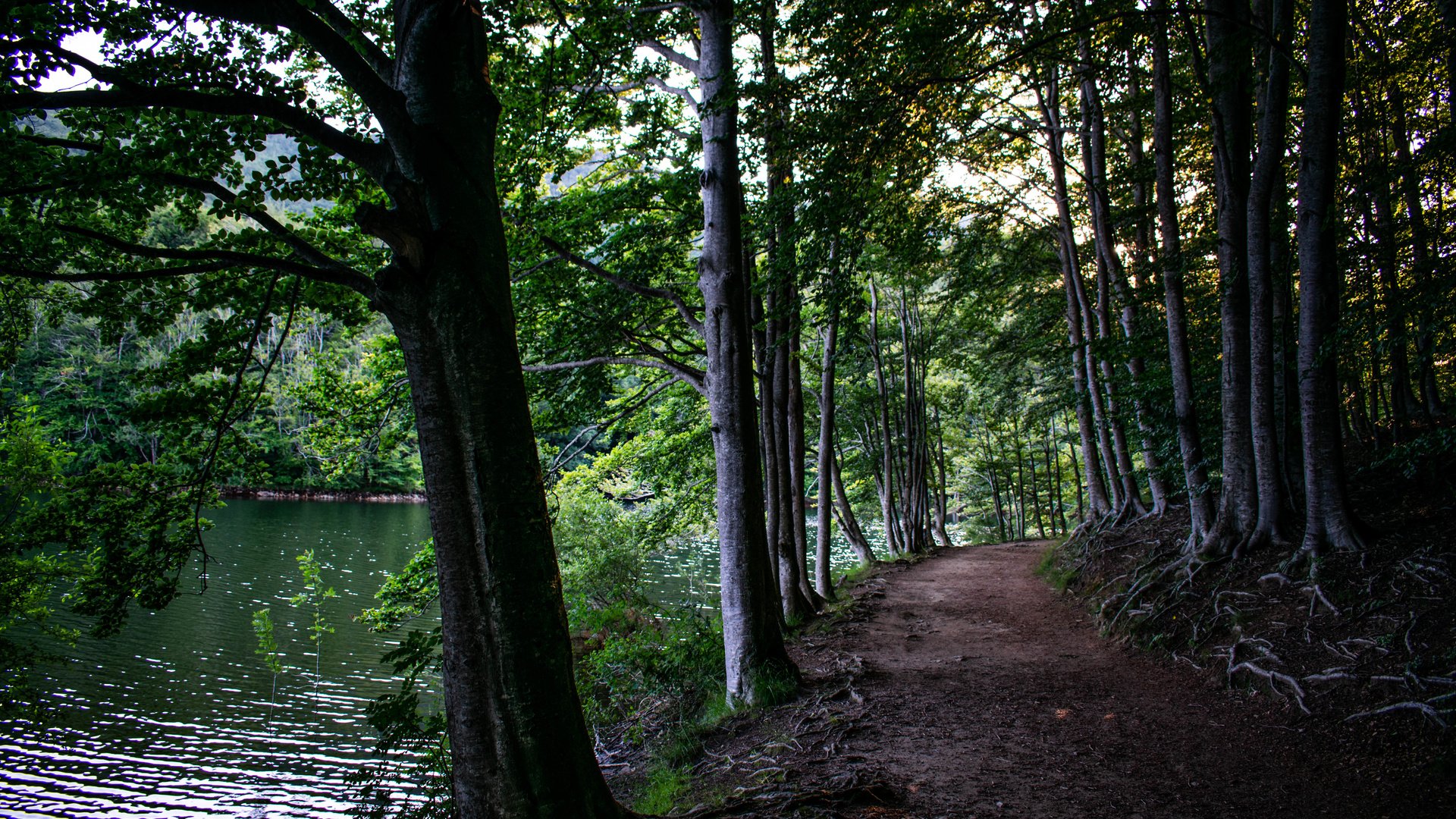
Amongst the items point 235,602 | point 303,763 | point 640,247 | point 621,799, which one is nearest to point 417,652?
point 621,799

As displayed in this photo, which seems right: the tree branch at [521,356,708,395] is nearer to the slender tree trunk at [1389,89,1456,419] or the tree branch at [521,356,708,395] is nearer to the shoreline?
the slender tree trunk at [1389,89,1456,419]

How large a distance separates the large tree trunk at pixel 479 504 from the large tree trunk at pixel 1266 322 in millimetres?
6712

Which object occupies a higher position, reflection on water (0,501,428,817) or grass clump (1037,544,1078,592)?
grass clump (1037,544,1078,592)

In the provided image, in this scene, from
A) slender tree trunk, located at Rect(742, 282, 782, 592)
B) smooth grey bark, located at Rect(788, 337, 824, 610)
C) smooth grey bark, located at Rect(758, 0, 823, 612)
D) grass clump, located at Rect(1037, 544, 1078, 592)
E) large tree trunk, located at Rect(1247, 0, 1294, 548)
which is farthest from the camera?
grass clump, located at Rect(1037, 544, 1078, 592)

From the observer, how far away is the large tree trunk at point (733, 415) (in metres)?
6.53

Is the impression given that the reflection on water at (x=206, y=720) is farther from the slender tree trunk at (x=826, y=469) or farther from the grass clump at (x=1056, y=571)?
the grass clump at (x=1056, y=571)

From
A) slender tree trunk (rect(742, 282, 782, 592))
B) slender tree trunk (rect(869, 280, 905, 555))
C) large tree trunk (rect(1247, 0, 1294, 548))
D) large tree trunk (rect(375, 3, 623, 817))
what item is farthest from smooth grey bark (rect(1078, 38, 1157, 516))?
large tree trunk (rect(375, 3, 623, 817))

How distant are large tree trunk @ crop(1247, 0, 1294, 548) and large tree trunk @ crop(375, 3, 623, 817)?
6.71m

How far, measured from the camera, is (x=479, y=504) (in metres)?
2.90

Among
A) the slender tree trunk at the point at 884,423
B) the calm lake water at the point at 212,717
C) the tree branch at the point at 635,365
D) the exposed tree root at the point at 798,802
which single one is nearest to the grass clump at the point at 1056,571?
the slender tree trunk at the point at 884,423

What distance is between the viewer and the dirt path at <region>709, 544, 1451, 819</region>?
3.76 metres

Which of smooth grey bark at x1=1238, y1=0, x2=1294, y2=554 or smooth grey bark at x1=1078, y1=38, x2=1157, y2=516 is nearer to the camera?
smooth grey bark at x1=1238, y1=0, x2=1294, y2=554

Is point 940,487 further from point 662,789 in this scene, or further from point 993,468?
point 662,789

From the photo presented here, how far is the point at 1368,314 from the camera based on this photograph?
214 inches
